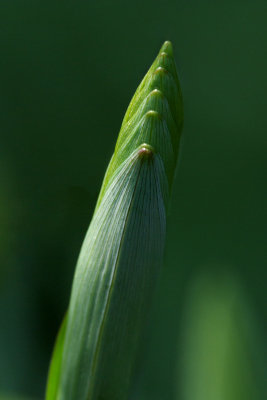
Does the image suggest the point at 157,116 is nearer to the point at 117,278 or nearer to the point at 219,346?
the point at 117,278

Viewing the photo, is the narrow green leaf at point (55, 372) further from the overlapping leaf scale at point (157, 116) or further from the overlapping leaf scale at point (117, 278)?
the overlapping leaf scale at point (157, 116)

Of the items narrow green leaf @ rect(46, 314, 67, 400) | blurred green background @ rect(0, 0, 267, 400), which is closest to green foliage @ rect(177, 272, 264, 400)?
blurred green background @ rect(0, 0, 267, 400)

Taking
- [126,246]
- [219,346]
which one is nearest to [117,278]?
[126,246]

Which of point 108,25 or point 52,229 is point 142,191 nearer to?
point 52,229

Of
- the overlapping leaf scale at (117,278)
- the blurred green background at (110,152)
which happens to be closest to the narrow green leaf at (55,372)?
the overlapping leaf scale at (117,278)

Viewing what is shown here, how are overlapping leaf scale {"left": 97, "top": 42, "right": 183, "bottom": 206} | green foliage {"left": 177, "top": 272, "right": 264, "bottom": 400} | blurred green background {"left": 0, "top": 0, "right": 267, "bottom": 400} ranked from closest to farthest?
overlapping leaf scale {"left": 97, "top": 42, "right": 183, "bottom": 206}
green foliage {"left": 177, "top": 272, "right": 264, "bottom": 400}
blurred green background {"left": 0, "top": 0, "right": 267, "bottom": 400}

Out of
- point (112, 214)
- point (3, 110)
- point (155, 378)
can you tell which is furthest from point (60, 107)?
point (112, 214)

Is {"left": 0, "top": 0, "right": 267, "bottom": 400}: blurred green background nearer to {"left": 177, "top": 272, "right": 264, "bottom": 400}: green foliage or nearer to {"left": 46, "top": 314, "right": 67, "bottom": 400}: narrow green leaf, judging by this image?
{"left": 177, "top": 272, "right": 264, "bottom": 400}: green foliage
